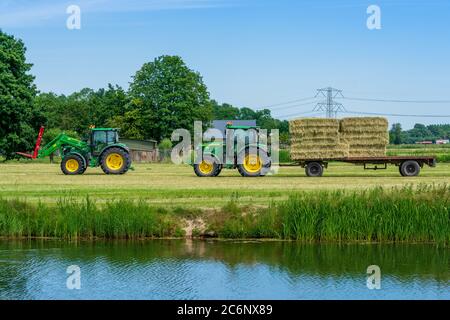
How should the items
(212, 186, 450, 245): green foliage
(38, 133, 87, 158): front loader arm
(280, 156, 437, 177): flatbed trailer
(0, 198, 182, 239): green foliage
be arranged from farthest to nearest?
(38, 133, 87, 158): front loader arm, (280, 156, 437, 177): flatbed trailer, (0, 198, 182, 239): green foliage, (212, 186, 450, 245): green foliage

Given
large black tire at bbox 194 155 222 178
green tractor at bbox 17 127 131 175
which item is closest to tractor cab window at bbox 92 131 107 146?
green tractor at bbox 17 127 131 175

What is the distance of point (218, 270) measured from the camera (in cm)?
1425

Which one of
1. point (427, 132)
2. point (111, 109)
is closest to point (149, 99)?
point (111, 109)

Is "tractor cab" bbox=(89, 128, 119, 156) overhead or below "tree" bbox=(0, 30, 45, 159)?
below

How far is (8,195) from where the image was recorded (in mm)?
23031

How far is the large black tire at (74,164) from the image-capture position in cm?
3441

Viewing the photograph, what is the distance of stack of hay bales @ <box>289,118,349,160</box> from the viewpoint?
31.9 metres

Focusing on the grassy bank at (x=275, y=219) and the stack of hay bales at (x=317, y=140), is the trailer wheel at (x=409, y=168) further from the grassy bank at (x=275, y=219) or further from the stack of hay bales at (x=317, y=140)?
the grassy bank at (x=275, y=219)

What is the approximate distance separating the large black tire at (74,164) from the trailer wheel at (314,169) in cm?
983

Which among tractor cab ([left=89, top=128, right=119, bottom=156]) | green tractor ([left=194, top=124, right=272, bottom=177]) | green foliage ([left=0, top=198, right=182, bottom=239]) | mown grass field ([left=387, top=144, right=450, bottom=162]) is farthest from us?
mown grass field ([left=387, top=144, right=450, bottom=162])

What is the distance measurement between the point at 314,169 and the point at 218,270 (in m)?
18.9

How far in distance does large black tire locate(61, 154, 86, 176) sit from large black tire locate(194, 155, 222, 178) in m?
5.25

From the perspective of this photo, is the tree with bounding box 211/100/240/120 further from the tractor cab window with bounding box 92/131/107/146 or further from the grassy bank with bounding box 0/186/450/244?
the grassy bank with bounding box 0/186/450/244

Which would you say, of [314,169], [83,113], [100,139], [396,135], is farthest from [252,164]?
[396,135]
